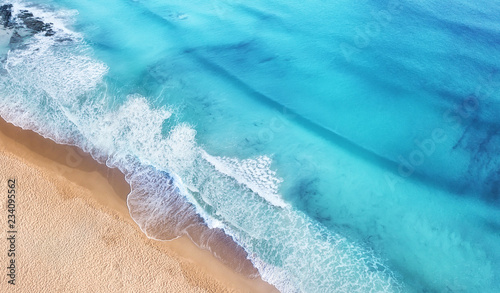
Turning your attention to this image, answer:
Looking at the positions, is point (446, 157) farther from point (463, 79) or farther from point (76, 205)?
point (76, 205)

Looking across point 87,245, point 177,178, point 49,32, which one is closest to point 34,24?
point 49,32

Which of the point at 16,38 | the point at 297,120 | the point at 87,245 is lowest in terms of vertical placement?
the point at 87,245

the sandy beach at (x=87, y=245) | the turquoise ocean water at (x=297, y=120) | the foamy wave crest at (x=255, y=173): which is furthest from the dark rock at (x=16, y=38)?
the foamy wave crest at (x=255, y=173)

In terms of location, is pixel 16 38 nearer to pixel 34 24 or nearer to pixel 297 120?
pixel 34 24

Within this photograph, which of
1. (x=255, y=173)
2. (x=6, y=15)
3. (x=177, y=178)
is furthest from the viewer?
(x=6, y=15)

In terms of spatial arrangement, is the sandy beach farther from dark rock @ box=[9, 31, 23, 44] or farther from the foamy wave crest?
dark rock @ box=[9, 31, 23, 44]

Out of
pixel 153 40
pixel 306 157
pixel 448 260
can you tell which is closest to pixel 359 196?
pixel 306 157

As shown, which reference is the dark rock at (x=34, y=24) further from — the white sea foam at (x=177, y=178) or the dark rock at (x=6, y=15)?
the white sea foam at (x=177, y=178)
